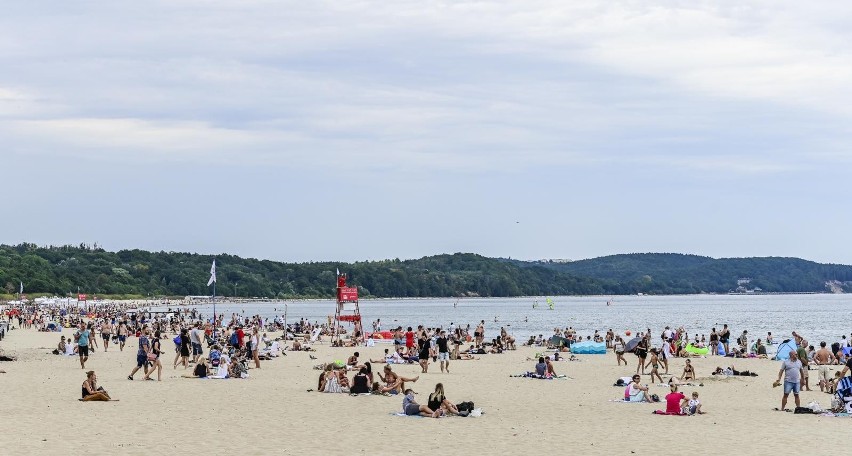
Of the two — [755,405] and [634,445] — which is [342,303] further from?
[634,445]

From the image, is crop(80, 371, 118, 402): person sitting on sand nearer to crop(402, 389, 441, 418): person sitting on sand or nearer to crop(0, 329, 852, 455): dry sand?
crop(0, 329, 852, 455): dry sand

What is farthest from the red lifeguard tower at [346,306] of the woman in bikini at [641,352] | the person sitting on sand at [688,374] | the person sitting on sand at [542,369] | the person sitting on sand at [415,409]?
the person sitting on sand at [415,409]

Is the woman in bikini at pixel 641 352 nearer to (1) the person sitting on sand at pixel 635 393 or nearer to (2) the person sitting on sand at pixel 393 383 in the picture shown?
(1) the person sitting on sand at pixel 635 393

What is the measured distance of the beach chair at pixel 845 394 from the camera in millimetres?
17297

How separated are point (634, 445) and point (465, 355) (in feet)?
68.9

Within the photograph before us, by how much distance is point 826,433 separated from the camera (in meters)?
15.2

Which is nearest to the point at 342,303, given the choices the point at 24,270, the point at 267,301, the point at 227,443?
the point at 227,443

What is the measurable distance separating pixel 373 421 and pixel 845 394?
325 inches

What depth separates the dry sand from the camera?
45.0 feet

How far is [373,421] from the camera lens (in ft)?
54.3

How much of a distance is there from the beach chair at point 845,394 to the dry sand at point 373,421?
591 millimetres

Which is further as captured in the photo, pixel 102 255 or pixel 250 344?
pixel 102 255

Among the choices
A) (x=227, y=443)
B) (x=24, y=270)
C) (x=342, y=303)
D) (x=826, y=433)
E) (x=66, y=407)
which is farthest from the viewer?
(x=24, y=270)

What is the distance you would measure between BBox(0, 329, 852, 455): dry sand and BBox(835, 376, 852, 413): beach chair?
59 centimetres
